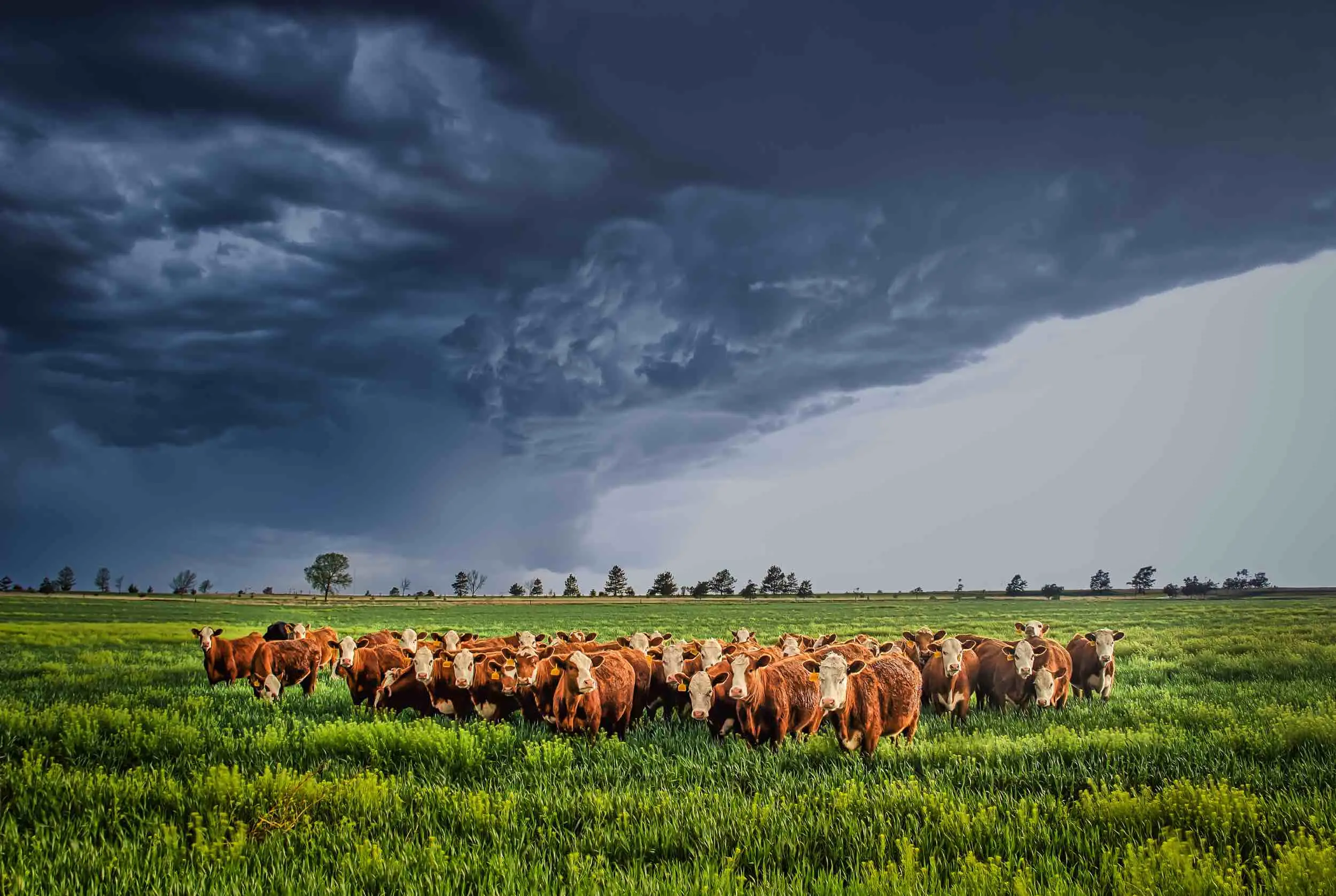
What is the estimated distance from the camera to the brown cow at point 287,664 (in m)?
18.0

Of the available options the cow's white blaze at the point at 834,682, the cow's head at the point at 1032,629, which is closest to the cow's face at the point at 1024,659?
the cow's head at the point at 1032,629

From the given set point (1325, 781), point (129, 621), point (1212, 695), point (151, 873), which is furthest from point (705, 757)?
point (129, 621)

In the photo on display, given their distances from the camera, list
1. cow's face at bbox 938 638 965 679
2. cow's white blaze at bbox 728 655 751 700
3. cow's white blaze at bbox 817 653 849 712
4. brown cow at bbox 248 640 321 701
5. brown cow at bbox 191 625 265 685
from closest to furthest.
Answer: cow's white blaze at bbox 817 653 849 712, cow's white blaze at bbox 728 655 751 700, cow's face at bbox 938 638 965 679, brown cow at bbox 248 640 321 701, brown cow at bbox 191 625 265 685

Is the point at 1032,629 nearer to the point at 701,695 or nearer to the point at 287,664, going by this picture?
the point at 701,695

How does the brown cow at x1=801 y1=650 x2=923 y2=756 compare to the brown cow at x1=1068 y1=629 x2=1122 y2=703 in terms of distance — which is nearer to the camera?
the brown cow at x1=801 y1=650 x2=923 y2=756

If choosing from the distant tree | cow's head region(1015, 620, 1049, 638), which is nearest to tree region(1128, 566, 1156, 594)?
the distant tree

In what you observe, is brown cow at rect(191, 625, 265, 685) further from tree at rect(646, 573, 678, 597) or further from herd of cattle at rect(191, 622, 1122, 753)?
tree at rect(646, 573, 678, 597)

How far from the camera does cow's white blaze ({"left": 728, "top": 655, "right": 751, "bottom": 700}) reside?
1093 centimetres

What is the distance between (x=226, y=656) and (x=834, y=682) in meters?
17.3

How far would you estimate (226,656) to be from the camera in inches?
773

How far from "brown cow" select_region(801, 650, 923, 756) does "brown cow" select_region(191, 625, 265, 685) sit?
15.9 metres

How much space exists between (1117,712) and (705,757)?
8764 mm

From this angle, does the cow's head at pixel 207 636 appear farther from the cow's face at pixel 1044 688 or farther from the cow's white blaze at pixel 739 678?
the cow's face at pixel 1044 688

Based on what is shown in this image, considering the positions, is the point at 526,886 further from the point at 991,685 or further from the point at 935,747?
the point at 991,685
